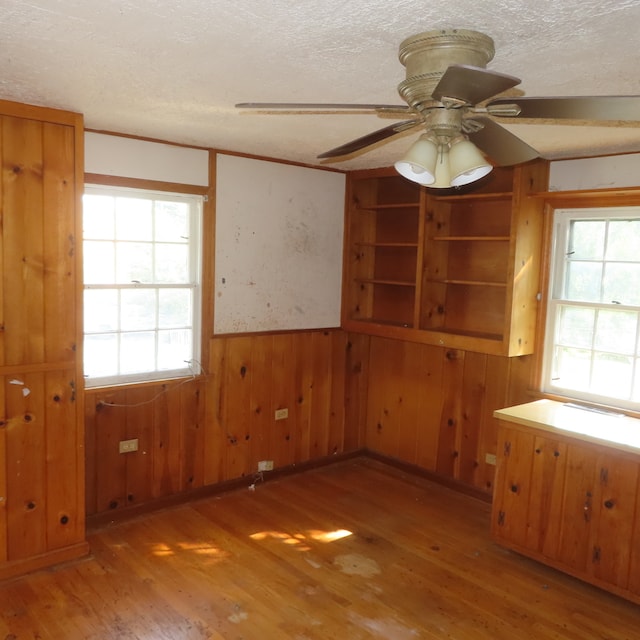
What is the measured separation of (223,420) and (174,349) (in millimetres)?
644

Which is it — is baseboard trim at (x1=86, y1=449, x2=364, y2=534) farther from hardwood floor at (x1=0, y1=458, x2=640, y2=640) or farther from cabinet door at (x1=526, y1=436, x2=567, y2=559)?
cabinet door at (x1=526, y1=436, x2=567, y2=559)

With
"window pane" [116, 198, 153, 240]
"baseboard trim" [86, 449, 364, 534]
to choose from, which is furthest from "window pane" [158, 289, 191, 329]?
"baseboard trim" [86, 449, 364, 534]

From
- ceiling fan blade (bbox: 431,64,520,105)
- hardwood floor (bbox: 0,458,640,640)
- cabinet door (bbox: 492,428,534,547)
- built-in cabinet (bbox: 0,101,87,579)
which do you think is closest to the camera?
ceiling fan blade (bbox: 431,64,520,105)

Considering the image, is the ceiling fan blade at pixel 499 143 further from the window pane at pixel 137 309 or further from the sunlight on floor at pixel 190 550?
the sunlight on floor at pixel 190 550

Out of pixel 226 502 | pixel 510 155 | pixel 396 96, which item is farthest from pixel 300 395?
pixel 510 155

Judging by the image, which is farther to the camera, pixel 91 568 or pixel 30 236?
pixel 91 568

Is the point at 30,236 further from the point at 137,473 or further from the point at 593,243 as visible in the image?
the point at 593,243

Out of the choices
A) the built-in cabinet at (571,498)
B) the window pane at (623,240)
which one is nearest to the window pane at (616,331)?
the window pane at (623,240)

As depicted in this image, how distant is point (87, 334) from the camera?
3477mm

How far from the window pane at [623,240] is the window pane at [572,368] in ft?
2.07

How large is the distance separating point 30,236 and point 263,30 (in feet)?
5.70

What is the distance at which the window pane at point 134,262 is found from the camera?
356 cm

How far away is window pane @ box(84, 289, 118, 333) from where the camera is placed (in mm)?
3469

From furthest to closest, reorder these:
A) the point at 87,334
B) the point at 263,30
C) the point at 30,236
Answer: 1. the point at 87,334
2. the point at 30,236
3. the point at 263,30
